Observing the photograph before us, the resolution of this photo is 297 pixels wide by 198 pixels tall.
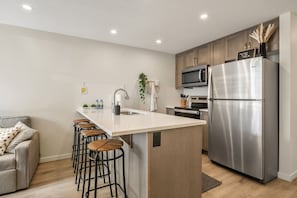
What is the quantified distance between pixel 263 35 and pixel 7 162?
4166mm

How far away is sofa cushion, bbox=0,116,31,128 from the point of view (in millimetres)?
2662

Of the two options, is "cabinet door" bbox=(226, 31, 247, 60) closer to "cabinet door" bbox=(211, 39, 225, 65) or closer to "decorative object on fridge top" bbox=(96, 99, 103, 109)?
"cabinet door" bbox=(211, 39, 225, 65)

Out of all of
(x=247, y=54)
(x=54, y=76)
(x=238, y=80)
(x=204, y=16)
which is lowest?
(x=238, y=80)

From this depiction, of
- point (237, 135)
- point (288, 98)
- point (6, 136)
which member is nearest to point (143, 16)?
point (237, 135)

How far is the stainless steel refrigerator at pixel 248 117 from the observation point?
7.59 ft

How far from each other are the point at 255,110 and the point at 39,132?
3.79 meters

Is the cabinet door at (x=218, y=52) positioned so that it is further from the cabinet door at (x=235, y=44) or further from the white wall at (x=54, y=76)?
the white wall at (x=54, y=76)

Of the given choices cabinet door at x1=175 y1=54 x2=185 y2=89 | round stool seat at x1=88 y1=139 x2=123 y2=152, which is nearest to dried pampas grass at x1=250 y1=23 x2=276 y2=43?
cabinet door at x1=175 y1=54 x2=185 y2=89

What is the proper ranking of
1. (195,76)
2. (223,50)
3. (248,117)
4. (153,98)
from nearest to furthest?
(248,117) → (223,50) → (195,76) → (153,98)

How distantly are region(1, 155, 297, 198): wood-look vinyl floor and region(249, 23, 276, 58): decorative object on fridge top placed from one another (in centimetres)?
197

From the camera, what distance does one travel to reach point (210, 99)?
304 centimetres

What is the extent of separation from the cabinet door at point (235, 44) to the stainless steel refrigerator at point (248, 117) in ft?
1.82

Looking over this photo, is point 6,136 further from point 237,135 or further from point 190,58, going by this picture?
point 190,58

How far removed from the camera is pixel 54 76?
10.6 ft
